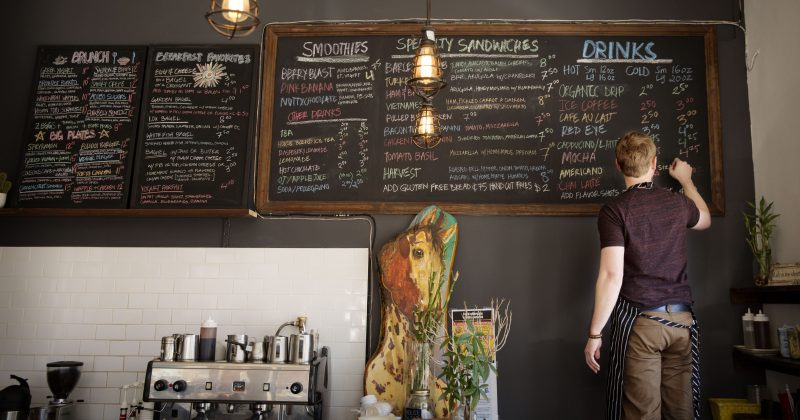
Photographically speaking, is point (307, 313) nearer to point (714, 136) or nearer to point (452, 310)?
point (452, 310)

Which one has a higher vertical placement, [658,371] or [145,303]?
[145,303]

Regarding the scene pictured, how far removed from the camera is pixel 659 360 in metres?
2.72

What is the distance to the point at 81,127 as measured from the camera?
12.8 feet

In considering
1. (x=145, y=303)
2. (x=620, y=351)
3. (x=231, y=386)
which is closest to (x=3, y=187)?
(x=145, y=303)

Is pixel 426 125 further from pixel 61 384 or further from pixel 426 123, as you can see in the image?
pixel 61 384

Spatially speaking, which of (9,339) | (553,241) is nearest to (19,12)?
(9,339)

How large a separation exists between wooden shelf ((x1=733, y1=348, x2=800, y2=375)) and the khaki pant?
533 mm

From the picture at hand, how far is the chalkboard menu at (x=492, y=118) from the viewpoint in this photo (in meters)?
3.64

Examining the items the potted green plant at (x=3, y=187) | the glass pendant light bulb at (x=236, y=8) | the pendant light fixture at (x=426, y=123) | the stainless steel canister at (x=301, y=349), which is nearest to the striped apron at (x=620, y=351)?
the pendant light fixture at (x=426, y=123)

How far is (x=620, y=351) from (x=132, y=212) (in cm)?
292

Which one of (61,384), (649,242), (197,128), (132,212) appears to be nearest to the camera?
(649,242)

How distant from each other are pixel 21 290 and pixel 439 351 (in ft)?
8.95

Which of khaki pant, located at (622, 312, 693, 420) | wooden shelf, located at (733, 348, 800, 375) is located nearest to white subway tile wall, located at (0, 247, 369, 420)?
khaki pant, located at (622, 312, 693, 420)

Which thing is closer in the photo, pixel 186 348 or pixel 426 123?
pixel 426 123
